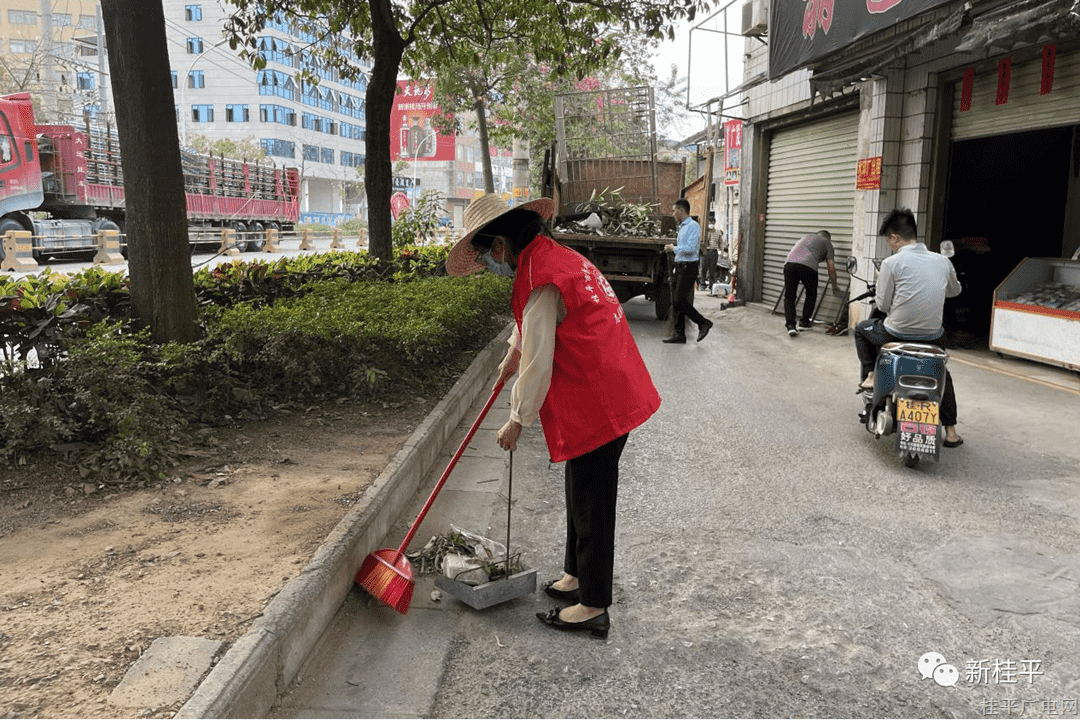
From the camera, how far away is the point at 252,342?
5.72m

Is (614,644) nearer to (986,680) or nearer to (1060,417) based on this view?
(986,680)

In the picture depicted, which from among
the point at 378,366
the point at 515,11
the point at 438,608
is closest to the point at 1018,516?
the point at 438,608

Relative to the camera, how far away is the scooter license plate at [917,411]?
541cm

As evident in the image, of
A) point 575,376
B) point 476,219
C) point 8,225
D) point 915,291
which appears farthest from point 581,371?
point 8,225

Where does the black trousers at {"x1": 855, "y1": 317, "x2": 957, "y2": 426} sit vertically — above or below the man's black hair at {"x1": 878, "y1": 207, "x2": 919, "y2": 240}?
below

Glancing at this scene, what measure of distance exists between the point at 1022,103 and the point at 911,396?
5.02 m

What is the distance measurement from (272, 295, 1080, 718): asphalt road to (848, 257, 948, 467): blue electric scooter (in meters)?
Answer: 0.21

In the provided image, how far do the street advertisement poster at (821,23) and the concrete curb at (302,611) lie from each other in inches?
262

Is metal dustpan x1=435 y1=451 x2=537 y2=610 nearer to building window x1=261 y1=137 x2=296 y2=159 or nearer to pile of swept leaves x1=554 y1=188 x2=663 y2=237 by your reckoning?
pile of swept leaves x1=554 y1=188 x2=663 y2=237

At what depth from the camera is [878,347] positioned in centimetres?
635

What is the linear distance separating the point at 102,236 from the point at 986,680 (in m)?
23.4

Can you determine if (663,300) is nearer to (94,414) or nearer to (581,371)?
(94,414)

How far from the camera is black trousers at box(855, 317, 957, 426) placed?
19.5 feet

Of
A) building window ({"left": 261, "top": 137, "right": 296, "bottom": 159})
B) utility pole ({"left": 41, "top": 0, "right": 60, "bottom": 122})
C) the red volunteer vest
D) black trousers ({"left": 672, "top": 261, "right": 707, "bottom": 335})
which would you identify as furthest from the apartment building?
the red volunteer vest
